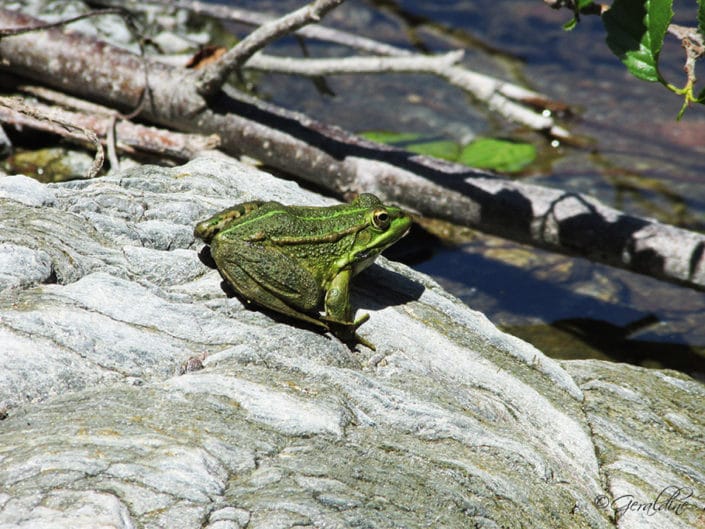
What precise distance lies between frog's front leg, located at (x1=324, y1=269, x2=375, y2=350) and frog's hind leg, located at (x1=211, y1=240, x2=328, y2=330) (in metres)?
0.08

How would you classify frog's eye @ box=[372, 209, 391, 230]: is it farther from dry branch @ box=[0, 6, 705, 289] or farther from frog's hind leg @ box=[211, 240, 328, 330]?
dry branch @ box=[0, 6, 705, 289]

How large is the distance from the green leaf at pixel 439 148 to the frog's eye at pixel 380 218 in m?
5.39

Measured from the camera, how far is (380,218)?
538cm

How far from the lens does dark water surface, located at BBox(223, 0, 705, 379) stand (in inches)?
324

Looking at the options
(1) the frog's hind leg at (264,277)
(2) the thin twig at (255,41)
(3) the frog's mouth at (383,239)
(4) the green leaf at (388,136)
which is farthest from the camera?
(4) the green leaf at (388,136)

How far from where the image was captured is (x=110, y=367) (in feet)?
14.2

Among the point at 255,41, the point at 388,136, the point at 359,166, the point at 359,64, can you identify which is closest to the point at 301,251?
the point at 255,41

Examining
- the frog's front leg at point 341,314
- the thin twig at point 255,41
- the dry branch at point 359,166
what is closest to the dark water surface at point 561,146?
the dry branch at point 359,166

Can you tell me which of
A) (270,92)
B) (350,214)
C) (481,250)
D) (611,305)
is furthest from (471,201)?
(270,92)

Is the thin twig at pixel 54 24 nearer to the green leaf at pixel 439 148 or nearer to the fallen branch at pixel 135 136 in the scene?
the fallen branch at pixel 135 136

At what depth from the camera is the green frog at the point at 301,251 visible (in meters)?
4.91

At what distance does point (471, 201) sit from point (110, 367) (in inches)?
186

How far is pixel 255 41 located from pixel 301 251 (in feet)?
10.6

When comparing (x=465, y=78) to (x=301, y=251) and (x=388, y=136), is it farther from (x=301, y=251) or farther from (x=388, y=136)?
(x=301, y=251)
